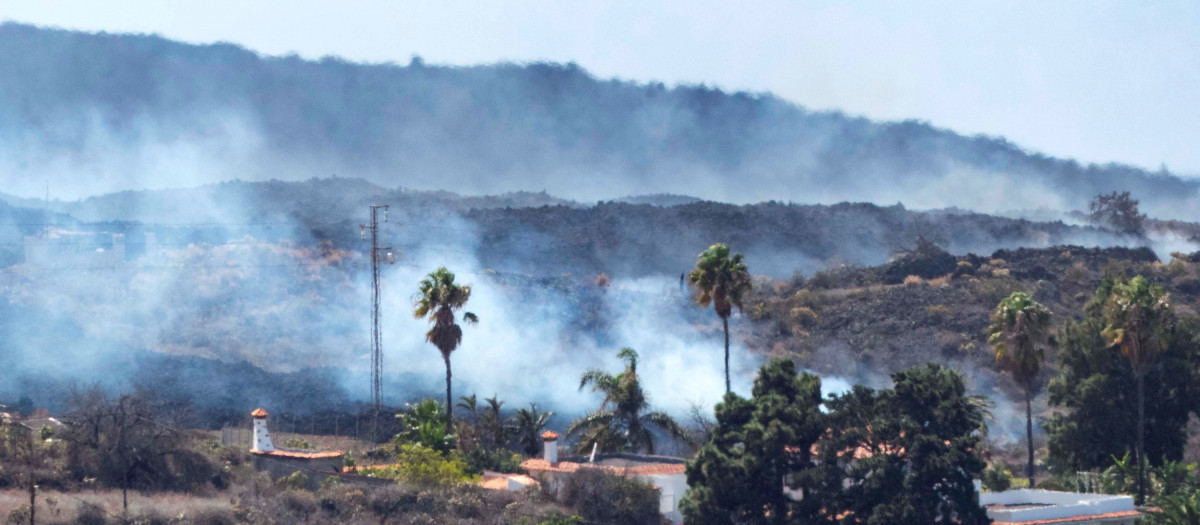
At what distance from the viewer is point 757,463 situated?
4678 centimetres

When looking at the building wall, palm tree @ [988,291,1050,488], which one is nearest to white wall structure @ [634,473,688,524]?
the building wall

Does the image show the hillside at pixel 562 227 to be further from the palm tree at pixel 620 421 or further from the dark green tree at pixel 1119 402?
the dark green tree at pixel 1119 402

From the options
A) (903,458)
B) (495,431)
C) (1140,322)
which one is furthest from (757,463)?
(495,431)

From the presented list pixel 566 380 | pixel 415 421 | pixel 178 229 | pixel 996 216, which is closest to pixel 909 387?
pixel 415 421

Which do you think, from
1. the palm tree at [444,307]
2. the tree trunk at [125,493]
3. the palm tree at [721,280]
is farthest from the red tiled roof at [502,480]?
the tree trunk at [125,493]

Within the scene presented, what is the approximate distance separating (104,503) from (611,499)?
18.5 meters

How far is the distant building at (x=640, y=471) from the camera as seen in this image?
54.6 meters

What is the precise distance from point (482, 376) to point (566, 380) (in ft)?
19.2

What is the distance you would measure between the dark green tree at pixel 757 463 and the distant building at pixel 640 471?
4376 mm

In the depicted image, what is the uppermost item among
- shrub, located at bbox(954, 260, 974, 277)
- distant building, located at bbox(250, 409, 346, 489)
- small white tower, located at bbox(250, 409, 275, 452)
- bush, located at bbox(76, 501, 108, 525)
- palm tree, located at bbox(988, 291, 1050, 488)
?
shrub, located at bbox(954, 260, 974, 277)

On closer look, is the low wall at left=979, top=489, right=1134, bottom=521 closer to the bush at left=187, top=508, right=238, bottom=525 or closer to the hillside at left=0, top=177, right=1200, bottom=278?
the bush at left=187, top=508, right=238, bottom=525

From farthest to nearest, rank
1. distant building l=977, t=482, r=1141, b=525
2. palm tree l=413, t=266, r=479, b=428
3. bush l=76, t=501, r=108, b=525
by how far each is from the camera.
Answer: palm tree l=413, t=266, r=479, b=428
distant building l=977, t=482, r=1141, b=525
bush l=76, t=501, r=108, b=525

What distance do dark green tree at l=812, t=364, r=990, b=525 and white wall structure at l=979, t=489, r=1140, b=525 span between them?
11.9ft

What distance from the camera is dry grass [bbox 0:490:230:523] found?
4594 cm
